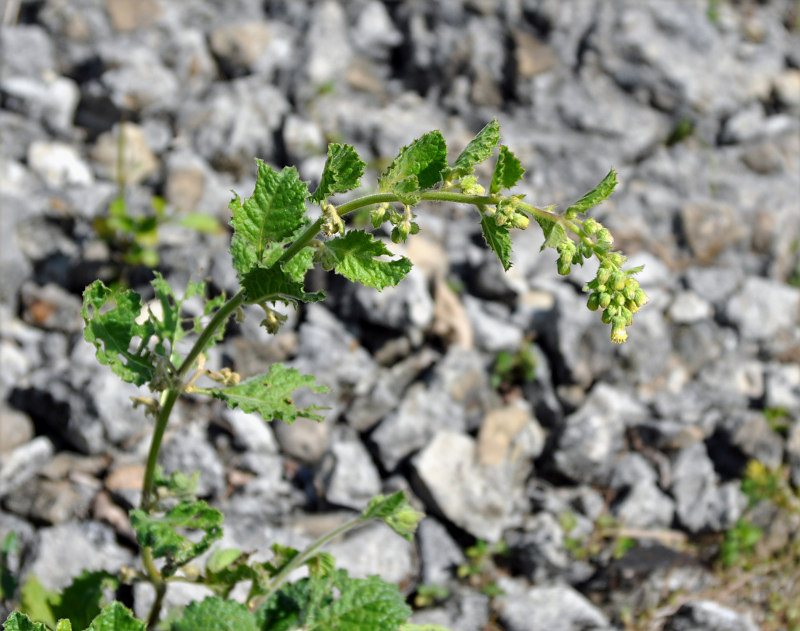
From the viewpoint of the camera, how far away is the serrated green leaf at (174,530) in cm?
241

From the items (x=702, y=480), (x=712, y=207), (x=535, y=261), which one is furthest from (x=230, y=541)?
(x=712, y=207)

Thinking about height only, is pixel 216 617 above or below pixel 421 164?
below

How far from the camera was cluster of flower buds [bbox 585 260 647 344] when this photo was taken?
6.29 feet

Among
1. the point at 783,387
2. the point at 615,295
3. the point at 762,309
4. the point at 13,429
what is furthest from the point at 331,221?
the point at 762,309

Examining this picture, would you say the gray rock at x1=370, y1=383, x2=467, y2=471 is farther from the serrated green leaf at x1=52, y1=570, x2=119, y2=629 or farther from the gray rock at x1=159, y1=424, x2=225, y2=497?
the serrated green leaf at x1=52, y1=570, x2=119, y2=629

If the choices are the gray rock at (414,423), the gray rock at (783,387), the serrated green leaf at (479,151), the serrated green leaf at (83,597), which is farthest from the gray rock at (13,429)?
the gray rock at (783,387)

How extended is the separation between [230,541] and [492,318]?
7.64 feet

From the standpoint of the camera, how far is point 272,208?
7.00 ft

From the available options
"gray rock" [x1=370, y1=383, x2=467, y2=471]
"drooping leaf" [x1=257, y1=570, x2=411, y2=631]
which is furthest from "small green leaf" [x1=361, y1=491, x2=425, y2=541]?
"gray rock" [x1=370, y1=383, x2=467, y2=471]

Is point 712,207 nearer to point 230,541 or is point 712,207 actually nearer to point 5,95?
point 230,541

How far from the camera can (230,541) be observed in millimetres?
3803

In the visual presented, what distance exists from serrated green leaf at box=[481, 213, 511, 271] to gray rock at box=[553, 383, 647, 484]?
2.97 metres

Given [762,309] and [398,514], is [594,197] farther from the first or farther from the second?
[762,309]

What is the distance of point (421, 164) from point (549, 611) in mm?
2690
